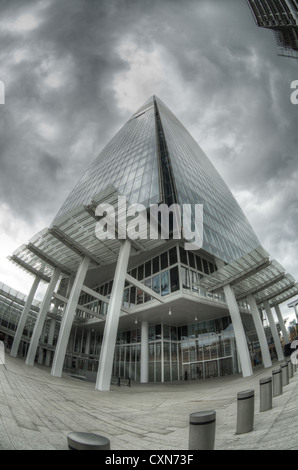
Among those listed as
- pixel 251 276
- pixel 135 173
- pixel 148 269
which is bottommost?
pixel 251 276

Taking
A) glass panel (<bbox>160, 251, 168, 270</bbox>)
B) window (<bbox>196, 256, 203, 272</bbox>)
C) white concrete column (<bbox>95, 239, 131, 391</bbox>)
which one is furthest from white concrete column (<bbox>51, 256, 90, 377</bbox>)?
window (<bbox>196, 256, 203, 272</bbox>)

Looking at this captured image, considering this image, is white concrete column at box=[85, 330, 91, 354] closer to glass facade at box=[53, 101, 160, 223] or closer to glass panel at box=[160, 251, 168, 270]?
glass panel at box=[160, 251, 168, 270]

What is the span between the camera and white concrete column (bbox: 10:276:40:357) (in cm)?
2599

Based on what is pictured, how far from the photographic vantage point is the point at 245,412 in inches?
150

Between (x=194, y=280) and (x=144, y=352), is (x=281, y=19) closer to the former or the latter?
(x=194, y=280)

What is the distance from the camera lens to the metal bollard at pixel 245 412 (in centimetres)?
376

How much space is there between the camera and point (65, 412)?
600 centimetres

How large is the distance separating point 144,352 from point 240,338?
36.3ft

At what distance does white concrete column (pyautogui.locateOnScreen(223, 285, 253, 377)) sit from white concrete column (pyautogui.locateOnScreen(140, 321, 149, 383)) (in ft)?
34.3

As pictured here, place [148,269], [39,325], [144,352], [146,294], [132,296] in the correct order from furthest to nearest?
[148,269]
[132,296]
[144,352]
[146,294]
[39,325]

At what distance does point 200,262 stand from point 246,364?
437 inches

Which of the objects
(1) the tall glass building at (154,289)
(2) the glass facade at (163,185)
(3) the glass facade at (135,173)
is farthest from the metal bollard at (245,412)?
(3) the glass facade at (135,173)

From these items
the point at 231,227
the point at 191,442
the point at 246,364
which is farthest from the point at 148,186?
the point at 191,442

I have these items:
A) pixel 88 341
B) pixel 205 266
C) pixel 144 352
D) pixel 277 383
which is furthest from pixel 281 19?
pixel 88 341
